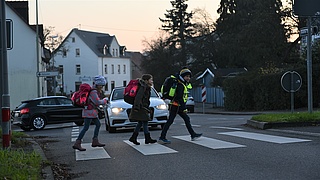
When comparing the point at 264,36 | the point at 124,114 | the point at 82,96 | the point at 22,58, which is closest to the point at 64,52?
the point at 22,58

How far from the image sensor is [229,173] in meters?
7.41

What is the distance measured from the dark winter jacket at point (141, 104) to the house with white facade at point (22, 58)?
31.9 m

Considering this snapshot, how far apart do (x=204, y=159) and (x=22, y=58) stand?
37539 mm

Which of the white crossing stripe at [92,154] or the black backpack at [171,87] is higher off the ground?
the black backpack at [171,87]

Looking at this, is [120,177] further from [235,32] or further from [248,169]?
[235,32]

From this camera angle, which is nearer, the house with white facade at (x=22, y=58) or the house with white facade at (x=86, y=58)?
the house with white facade at (x=22, y=58)

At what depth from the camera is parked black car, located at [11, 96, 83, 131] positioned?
22297mm

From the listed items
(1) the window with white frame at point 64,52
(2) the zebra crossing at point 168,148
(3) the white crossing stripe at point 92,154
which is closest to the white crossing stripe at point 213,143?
(2) the zebra crossing at point 168,148

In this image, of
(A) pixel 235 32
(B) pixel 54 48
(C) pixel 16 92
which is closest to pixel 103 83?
(C) pixel 16 92

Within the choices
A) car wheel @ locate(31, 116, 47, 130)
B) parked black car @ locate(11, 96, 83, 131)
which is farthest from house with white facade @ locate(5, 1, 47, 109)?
car wheel @ locate(31, 116, 47, 130)

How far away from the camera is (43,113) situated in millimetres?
22656

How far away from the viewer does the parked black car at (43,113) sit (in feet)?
73.2

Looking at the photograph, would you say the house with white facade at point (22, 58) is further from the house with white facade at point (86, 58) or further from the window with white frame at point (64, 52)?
the house with white facade at point (86, 58)

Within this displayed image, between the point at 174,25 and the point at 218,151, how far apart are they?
5748 centimetres
